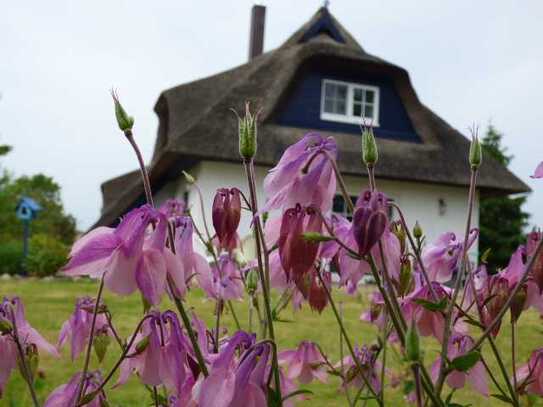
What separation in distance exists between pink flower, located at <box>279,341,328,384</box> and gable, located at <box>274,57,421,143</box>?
11024mm

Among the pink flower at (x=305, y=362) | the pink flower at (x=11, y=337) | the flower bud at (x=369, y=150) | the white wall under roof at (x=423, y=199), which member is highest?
the white wall under roof at (x=423, y=199)

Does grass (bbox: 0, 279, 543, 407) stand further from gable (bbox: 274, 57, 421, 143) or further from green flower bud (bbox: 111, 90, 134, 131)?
gable (bbox: 274, 57, 421, 143)

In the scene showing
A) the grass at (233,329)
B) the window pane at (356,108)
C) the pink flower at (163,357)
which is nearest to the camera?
the pink flower at (163,357)

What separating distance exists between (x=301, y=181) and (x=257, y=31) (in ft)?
59.2

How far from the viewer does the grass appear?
113 inches

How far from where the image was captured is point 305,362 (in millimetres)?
1558

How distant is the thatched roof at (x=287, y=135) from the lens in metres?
11.5

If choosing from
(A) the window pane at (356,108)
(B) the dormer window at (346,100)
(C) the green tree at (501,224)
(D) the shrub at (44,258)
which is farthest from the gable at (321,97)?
(C) the green tree at (501,224)

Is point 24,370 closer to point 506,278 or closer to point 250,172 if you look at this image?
point 250,172

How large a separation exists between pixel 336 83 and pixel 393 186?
236cm

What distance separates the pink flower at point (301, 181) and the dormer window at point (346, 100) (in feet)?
40.0

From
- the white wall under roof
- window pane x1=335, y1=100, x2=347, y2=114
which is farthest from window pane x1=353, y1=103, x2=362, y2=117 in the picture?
the white wall under roof

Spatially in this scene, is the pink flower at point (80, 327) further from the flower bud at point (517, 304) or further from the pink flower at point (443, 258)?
the flower bud at point (517, 304)

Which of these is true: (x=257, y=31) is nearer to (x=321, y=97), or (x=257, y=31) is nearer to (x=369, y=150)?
(x=321, y=97)
